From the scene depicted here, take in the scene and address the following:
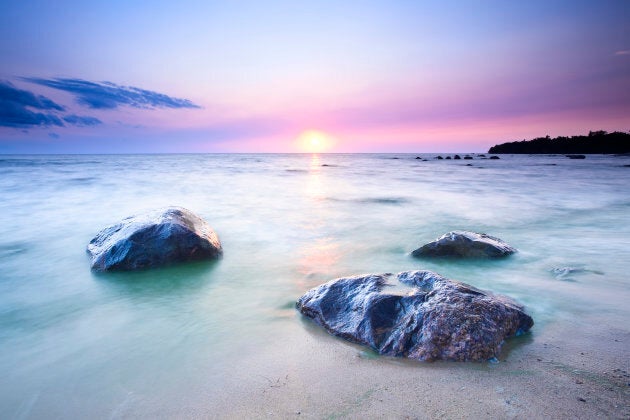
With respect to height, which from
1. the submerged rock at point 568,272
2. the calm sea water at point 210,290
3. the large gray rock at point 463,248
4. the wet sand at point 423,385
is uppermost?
the large gray rock at point 463,248

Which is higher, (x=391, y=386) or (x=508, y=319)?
(x=508, y=319)

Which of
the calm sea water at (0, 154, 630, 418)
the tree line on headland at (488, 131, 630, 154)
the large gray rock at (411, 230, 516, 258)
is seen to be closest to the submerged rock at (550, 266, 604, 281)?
the calm sea water at (0, 154, 630, 418)

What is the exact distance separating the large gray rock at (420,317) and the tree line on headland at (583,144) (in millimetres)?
82525

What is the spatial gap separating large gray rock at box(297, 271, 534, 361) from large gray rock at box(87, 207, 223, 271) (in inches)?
100

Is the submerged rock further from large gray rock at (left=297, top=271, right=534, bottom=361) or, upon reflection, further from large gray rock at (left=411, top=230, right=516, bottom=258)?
large gray rock at (left=297, top=271, right=534, bottom=361)

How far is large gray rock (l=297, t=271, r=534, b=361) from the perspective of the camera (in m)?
2.62

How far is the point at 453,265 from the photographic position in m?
4.91

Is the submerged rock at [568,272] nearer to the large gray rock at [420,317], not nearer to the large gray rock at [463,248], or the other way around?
the large gray rock at [463,248]

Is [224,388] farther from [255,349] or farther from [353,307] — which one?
[353,307]

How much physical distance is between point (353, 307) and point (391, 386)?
89 centimetres

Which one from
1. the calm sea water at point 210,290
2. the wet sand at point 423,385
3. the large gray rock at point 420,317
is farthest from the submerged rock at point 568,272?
the large gray rock at point 420,317

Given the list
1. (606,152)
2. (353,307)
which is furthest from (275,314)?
(606,152)

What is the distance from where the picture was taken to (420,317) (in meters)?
2.77

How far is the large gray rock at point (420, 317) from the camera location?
2617mm
